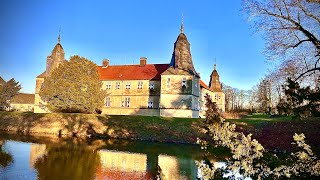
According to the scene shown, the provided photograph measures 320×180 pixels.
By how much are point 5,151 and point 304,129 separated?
2225 cm

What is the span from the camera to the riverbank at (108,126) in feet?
94.1

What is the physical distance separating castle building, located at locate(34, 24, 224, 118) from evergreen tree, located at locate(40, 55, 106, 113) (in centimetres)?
423

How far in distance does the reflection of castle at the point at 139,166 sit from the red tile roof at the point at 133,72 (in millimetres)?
24823

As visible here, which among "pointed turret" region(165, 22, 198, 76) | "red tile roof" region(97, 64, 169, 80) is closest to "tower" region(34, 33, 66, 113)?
"red tile roof" region(97, 64, 169, 80)

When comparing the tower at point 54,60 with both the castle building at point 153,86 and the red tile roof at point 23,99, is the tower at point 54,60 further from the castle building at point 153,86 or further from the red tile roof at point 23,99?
the red tile roof at point 23,99

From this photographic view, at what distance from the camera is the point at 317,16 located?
28.7 feet

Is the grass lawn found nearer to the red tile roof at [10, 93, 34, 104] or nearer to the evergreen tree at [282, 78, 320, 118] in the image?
the evergreen tree at [282, 78, 320, 118]

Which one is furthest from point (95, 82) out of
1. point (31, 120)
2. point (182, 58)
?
point (182, 58)

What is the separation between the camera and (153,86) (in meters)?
43.1

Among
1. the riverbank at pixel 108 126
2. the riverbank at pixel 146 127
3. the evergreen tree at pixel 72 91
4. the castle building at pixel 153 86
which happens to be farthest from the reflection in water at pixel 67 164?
the castle building at pixel 153 86

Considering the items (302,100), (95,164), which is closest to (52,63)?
(95,164)

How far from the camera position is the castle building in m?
38.5

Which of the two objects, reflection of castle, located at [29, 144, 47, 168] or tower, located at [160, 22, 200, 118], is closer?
reflection of castle, located at [29, 144, 47, 168]

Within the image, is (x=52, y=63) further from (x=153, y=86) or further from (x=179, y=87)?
(x=179, y=87)
